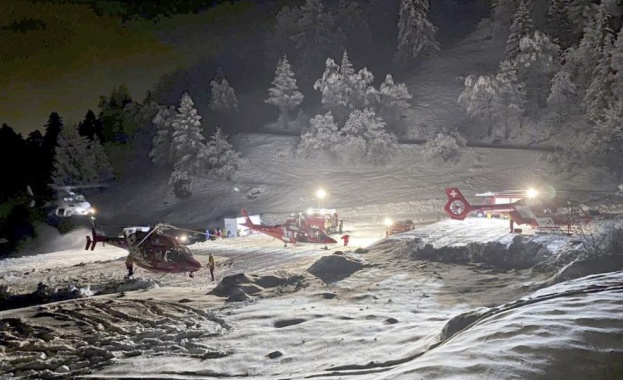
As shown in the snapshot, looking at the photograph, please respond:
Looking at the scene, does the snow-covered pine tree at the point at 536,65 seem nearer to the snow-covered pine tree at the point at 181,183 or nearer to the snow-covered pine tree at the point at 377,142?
the snow-covered pine tree at the point at 377,142

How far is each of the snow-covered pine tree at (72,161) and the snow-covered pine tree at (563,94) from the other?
2497 inches

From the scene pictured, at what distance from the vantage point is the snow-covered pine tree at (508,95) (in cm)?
5125

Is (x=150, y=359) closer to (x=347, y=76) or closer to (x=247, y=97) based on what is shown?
(x=347, y=76)

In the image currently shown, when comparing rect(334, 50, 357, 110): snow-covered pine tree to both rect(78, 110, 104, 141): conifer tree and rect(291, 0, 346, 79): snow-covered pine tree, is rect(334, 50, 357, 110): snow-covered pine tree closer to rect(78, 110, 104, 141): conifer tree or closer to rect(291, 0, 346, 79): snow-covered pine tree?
rect(291, 0, 346, 79): snow-covered pine tree

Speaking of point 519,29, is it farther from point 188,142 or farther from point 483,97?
point 188,142

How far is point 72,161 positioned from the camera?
64562 mm

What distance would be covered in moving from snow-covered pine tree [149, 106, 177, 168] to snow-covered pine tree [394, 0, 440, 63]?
40.1 m

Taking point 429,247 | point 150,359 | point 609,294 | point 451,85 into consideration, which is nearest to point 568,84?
point 451,85

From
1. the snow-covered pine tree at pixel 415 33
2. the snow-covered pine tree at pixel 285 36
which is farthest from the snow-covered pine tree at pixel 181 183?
the snow-covered pine tree at pixel 415 33

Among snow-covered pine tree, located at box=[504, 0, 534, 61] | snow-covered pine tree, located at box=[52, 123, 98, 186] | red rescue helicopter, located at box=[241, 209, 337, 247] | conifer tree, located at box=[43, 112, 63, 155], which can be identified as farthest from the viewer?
conifer tree, located at box=[43, 112, 63, 155]

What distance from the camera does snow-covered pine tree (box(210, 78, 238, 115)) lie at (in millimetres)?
72250

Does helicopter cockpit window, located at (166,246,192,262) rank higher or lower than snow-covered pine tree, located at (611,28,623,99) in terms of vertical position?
lower

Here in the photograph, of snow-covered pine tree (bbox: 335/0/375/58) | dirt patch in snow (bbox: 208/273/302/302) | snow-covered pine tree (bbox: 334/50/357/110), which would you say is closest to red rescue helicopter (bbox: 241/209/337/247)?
dirt patch in snow (bbox: 208/273/302/302)

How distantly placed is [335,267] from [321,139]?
131 feet
